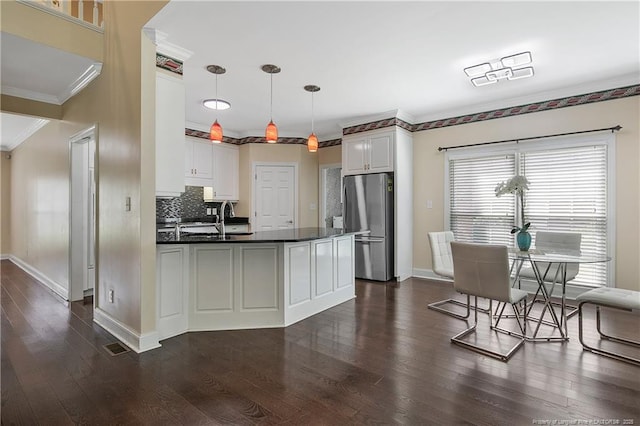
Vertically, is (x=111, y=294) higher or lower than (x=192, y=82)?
lower

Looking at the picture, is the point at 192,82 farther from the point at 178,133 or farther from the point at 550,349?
the point at 550,349

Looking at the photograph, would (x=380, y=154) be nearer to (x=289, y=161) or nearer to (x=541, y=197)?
(x=289, y=161)

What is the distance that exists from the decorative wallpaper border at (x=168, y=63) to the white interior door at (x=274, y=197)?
326cm

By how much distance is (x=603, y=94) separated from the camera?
3.93 metres

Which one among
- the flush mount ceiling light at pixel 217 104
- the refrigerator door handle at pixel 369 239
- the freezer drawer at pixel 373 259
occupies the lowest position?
the freezer drawer at pixel 373 259

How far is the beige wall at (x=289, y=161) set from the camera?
6.32 metres

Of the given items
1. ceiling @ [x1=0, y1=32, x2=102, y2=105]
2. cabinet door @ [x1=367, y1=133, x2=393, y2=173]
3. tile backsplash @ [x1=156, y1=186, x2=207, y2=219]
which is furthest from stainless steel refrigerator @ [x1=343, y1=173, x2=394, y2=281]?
ceiling @ [x1=0, y1=32, x2=102, y2=105]

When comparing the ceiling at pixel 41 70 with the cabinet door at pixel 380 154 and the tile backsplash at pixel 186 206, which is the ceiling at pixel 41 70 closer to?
the tile backsplash at pixel 186 206

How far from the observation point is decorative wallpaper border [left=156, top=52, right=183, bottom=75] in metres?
2.95

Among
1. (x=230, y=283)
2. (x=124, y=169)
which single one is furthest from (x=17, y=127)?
(x=230, y=283)

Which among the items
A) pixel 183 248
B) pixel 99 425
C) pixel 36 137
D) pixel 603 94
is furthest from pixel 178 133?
pixel 603 94

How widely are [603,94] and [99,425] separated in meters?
5.57

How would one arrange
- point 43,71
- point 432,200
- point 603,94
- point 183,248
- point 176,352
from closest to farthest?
point 176,352 < point 183,248 < point 43,71 < point 603,94 < point 432,200

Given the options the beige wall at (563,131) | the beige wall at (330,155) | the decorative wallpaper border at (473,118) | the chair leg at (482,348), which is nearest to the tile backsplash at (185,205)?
the decorative wallpaper border at (473,118)
